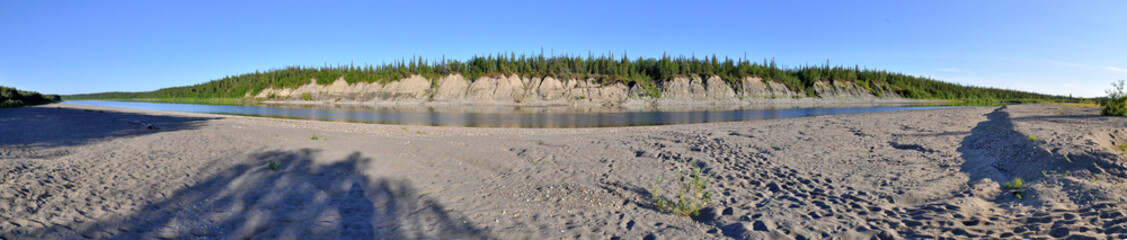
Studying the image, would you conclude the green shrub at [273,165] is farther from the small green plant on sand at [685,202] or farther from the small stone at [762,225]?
the small stone at [762,225]

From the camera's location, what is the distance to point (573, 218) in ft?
23.9

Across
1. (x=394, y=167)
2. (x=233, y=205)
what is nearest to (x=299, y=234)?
(x=233, y=205)

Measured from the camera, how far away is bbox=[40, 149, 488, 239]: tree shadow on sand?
6.32 m

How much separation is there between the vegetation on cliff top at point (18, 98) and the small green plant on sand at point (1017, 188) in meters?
62.1

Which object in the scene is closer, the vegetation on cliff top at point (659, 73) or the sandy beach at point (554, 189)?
the sandy beach at point (554, 189)

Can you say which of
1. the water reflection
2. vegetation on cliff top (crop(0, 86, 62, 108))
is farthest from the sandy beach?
vegetation on cliff top (crop(0, 86, 62, 108))

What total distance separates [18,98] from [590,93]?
3987 inches

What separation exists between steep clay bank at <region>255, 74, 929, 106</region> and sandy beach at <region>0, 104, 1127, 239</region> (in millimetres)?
99032

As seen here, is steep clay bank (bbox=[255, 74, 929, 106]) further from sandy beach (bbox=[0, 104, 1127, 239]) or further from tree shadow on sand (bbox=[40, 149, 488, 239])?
tree shadow on sand (bbox=[40, 149, 488, 239])

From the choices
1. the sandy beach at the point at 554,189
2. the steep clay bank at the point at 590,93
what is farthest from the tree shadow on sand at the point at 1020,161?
the steep clay bank at the point at 590,93

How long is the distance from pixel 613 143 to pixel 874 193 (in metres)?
9.13

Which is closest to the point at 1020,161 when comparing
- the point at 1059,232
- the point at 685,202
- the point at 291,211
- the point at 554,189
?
the point at 1059,232

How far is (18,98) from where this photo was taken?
42.8 metres

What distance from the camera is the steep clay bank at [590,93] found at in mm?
119312
